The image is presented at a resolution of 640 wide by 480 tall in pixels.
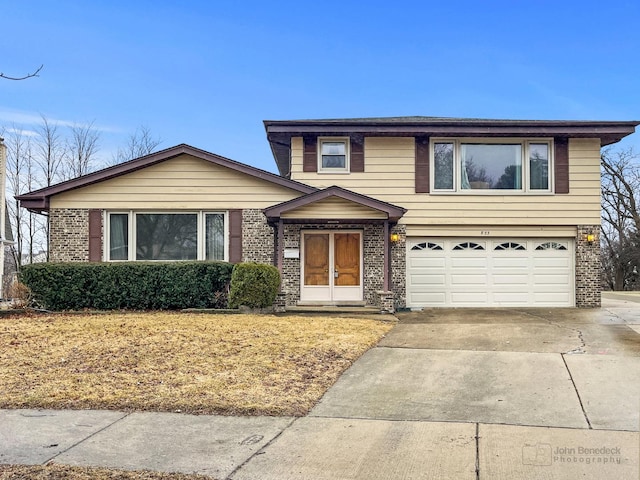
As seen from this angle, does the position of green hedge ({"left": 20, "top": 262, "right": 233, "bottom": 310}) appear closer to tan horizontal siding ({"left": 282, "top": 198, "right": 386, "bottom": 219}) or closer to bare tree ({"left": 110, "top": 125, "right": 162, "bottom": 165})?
tan horizontal siding ({"left": 282, "top": 198, "right": 386, "bottom": 219})

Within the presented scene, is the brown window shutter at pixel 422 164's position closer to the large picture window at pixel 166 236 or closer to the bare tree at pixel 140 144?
the large picture window at pixel 166 236

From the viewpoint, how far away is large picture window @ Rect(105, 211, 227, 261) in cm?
1516

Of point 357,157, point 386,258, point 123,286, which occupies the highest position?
point 357,157

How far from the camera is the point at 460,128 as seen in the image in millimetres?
15281

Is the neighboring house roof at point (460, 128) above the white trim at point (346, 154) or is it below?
above

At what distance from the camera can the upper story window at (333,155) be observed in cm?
1581

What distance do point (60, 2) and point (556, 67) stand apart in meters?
18.9

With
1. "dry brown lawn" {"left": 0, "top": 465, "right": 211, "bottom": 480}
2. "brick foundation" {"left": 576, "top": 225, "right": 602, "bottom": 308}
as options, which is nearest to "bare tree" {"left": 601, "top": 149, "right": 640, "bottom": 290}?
"brick foundation" {"left": 576, "top": 225, "right": 602, "bottom": 308}

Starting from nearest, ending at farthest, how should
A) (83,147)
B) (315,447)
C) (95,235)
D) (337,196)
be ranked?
1. (315,447)
2. (337,196)
3. (95,235)
4. (83,147)

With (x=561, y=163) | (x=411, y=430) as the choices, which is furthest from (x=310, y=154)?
(x=411, y=430)

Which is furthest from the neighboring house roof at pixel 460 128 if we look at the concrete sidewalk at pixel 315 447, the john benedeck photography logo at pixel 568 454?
the john benedeck photography logo at pixel 568 454

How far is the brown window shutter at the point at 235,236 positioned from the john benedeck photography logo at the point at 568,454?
11022mm

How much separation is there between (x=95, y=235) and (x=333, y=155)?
22.2 feet

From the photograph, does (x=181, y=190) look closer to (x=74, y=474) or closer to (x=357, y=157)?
(x=357, y=157)
